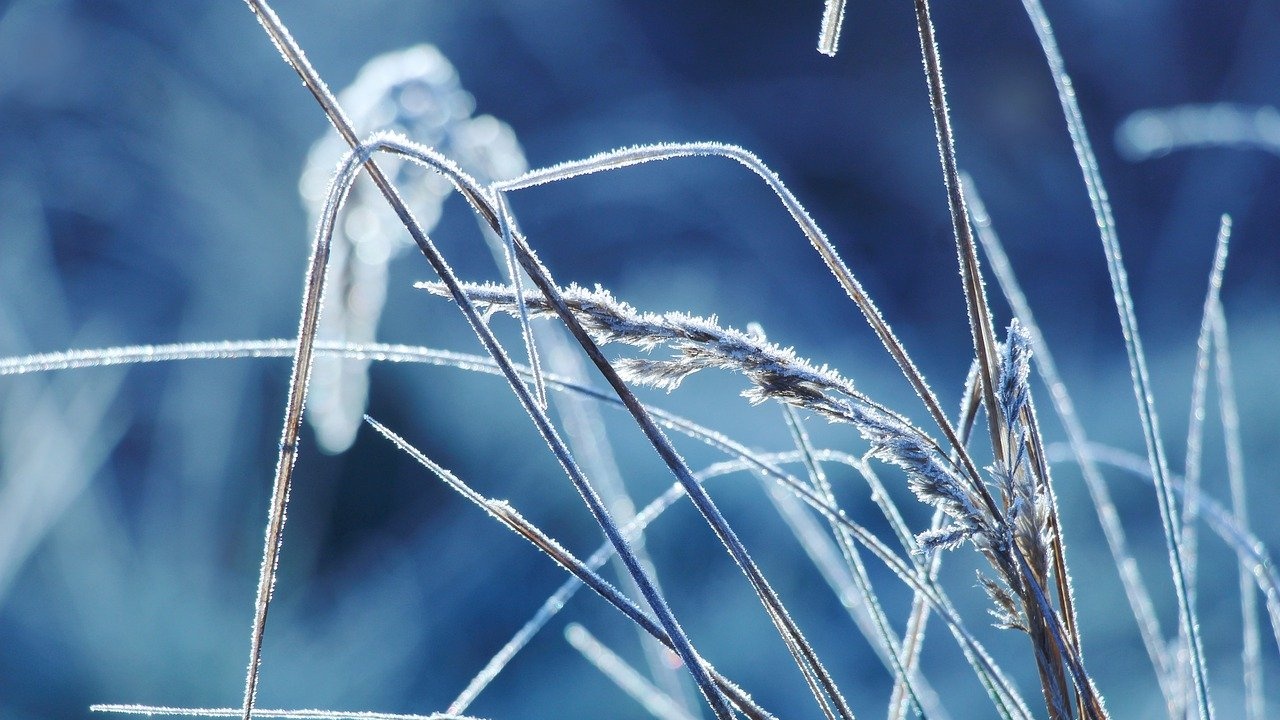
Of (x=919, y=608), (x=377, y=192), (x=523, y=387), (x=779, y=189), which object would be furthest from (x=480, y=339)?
(x=377, y=192)

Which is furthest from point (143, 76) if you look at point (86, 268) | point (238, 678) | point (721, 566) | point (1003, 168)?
point (1003, 168)

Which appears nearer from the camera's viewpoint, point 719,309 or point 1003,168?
point 719,309

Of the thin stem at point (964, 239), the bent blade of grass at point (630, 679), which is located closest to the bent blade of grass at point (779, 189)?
the thin stem at point (964, 239)

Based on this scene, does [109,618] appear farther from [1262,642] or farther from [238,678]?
[1262,642]

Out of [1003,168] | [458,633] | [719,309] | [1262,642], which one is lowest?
[458,633]

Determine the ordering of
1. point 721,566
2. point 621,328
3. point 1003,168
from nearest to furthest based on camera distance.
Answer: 1. point 621,328
2. point 721,566
3. point 1003,168

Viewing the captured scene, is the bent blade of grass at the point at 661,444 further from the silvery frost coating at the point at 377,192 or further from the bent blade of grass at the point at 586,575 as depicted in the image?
the silvery frost coating at the point at 377,192

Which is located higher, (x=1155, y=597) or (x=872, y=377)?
(x=872, y=377)
